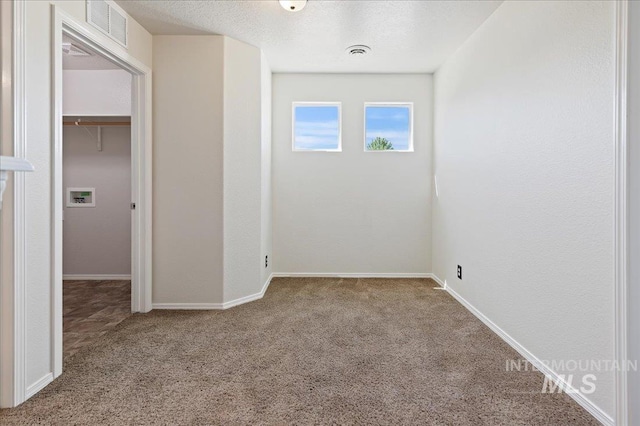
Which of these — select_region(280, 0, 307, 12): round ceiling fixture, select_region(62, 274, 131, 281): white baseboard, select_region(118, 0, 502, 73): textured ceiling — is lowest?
select_region(62, 274, 131, 281): white baseboard

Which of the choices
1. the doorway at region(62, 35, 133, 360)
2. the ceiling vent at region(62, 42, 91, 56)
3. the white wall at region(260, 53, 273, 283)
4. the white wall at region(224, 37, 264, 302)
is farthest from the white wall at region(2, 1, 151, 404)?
the doorway at region(62, 35, 133, 360)

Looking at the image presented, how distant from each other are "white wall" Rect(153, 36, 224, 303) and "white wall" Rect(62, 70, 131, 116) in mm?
1198

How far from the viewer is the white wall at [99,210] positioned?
14.6 ft

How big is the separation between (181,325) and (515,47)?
335 centimetres

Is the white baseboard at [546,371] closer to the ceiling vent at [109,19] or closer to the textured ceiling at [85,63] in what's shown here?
the ceiling vent at [109,19]

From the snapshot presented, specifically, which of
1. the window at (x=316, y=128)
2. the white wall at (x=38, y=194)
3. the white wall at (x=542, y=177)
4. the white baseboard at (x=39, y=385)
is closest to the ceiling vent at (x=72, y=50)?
the white wall at (x=38, y=194)

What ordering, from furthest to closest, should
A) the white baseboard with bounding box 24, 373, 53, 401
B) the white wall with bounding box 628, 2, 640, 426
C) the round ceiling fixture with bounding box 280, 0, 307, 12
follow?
the round ceiling fixture with bounding box 280, 0, 307, 12, the white baseboard with bounding box 24, 373, 53, 401, the white wall with bounding box 628, 2, 640, 426

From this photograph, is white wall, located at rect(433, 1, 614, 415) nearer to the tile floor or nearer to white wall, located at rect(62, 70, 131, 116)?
the tile floor

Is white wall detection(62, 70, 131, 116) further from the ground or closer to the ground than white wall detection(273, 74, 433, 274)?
further from the ground

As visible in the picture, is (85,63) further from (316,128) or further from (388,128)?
(388,128)

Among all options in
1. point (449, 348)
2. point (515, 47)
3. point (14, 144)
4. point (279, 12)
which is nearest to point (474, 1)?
point (515, 47)

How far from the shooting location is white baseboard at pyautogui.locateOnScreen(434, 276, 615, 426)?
166 cm

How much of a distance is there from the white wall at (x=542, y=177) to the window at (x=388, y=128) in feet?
3.83

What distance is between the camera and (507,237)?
2.53 metres
